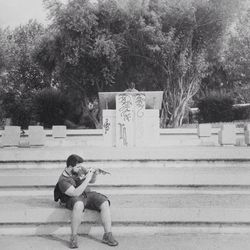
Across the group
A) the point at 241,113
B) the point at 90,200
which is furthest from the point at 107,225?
the point at 241,113

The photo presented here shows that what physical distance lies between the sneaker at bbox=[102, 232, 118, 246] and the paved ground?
0.20 ft

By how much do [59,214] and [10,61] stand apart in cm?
3138

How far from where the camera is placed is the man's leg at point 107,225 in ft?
21.2

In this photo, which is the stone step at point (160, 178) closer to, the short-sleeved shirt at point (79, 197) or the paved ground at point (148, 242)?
the short-sleeved shirt at point (79, 197)

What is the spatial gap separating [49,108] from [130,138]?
1887cm

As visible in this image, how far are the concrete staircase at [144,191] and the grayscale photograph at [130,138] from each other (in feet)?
0.07

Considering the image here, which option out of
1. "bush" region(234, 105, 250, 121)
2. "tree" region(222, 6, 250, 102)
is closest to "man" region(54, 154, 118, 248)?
"tree" region(222, 6, 250, 102)

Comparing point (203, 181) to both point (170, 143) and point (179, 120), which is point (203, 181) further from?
point (179, 120)

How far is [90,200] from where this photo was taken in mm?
7035

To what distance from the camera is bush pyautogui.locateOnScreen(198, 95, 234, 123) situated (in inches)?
1260

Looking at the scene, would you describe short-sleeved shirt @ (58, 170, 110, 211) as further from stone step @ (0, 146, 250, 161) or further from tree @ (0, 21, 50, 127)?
tree @ (0, 21, 50, 127)

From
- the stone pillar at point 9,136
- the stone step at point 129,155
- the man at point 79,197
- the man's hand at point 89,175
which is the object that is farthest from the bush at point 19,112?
the man's hand at point 89,175

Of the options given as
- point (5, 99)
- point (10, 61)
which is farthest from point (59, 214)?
point (10, 61)

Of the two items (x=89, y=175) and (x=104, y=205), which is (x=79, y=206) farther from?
(x=89, y=175)
